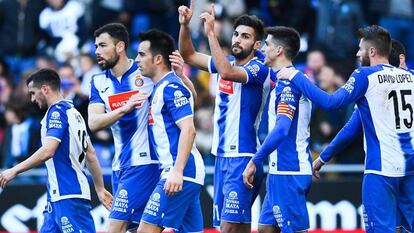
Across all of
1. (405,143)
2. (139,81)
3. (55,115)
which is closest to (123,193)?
(55,115)

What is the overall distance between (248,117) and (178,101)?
50.9 inches

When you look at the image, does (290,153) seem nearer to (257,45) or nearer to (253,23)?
Answer: (257,45)

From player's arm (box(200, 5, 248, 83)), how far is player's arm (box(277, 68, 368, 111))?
81 cm

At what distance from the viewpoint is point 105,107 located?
43.7ft

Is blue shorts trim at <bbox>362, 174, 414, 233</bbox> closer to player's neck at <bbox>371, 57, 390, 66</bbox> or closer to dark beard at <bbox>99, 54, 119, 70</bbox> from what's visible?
player's neck at <bbox>371, 57, 390, 66</bbox>

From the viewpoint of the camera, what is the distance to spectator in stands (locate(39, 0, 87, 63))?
2041 centimetres

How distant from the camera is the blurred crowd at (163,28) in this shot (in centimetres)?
1917

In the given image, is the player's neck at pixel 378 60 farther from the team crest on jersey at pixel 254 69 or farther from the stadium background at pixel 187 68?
the stadium background at pixel 187 68

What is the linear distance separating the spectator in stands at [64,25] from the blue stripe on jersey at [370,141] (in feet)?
29.1

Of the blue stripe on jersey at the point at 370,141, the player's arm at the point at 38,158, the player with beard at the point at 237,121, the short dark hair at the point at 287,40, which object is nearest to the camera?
the blue stripe on jersey at the point at 370,141

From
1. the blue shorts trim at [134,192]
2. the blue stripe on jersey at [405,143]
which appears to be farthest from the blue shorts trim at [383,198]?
the blue shorts trim at [134,192]

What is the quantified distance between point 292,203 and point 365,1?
10.1 metres

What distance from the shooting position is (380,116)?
12328mm

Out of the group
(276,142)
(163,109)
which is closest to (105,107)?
(163,109)
